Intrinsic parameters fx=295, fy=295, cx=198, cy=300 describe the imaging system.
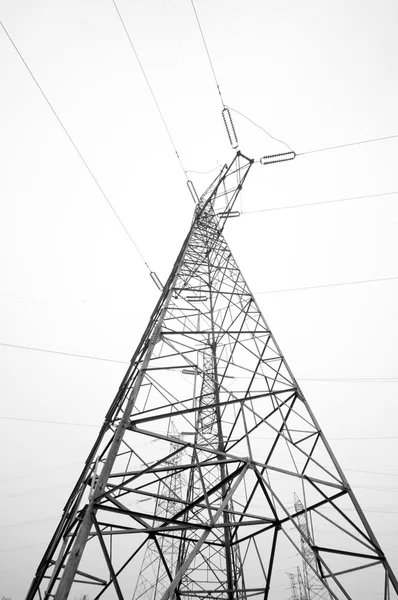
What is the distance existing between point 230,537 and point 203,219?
925 centimetres

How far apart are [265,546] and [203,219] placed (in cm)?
4846

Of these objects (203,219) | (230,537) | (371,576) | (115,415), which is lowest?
(371,576)

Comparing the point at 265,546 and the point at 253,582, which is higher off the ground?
the point at 265,546

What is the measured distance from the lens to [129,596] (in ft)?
133

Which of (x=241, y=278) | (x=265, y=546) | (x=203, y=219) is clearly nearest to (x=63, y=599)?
(x=241, y=278)

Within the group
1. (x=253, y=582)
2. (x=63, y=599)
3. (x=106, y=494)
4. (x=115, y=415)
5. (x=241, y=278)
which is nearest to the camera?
(x=63, y=599)

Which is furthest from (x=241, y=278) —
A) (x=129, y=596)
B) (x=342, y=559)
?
(x=342, y=559)

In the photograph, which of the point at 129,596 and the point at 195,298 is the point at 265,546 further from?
the point at 195,298

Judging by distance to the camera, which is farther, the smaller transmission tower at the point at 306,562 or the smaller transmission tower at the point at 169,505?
the smaller transmission tower at the point at 169,505

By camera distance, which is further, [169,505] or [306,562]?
[169,505]

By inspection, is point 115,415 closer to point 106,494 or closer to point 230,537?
point 106,494

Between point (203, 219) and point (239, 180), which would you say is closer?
point (239, 180)

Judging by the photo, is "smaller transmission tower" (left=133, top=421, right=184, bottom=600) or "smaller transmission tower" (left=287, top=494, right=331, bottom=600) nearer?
"smaller transmission tower" (left=287, top=494, right=331, bottom=600)

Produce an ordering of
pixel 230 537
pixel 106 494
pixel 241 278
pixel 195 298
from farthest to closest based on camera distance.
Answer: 1. pixel 195 298
2. pixel 241 278
3. pixel 230 537
4. pixel 106 494
